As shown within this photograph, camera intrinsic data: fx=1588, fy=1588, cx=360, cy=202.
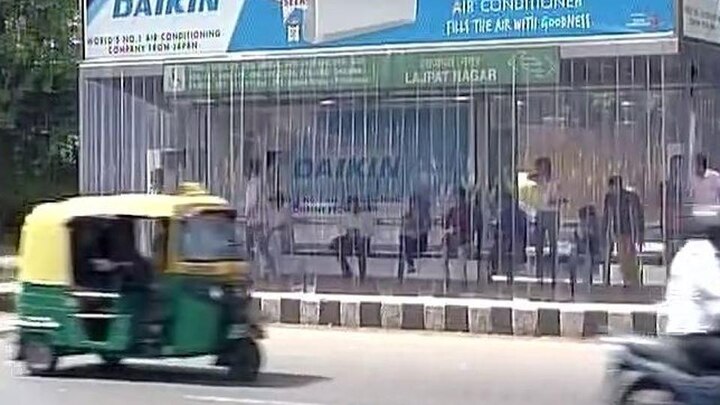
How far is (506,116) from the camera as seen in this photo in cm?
2150

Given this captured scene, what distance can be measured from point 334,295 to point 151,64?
5.15 meters

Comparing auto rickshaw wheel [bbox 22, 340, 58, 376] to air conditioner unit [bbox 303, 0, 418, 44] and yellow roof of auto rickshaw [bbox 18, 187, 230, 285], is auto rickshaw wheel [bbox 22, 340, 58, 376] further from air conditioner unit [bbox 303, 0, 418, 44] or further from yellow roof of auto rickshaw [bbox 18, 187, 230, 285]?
air conditioner unit [bbox 303, 0, 418, 44]

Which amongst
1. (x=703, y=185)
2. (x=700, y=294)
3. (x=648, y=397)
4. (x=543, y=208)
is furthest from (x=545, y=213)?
(x=700, y=294)

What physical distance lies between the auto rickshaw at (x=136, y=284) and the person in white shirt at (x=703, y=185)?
24.7ft

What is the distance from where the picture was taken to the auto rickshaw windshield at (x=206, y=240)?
13727 millimetres

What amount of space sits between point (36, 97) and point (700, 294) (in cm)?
3246

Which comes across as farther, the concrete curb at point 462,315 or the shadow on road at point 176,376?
the concrete curb at point 462,315

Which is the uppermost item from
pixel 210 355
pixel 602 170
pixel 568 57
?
pixel 568 57

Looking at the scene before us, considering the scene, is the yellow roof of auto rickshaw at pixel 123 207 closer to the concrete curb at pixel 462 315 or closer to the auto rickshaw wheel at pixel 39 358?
the auto rickshaw wheel at pixel 39 358

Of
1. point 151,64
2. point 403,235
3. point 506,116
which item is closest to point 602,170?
point 506,116

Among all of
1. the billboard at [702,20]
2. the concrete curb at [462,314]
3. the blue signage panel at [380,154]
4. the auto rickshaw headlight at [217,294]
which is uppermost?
the billboard at [702,20]

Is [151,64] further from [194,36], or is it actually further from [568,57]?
[568,57]

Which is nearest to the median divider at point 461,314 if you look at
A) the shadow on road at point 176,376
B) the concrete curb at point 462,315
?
the concrete curb at point 462,315

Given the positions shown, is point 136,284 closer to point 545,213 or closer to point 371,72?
point 371,72
